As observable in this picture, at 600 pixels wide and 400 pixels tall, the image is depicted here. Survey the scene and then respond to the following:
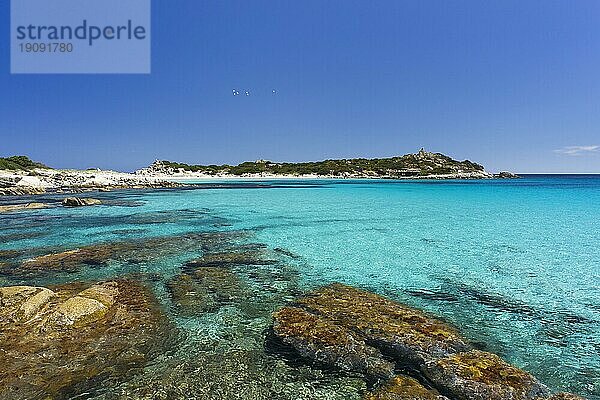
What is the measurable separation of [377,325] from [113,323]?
19.7ft

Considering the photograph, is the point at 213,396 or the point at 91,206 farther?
the point at 91,206

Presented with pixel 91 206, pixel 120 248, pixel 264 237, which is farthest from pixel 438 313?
pixel 91 206

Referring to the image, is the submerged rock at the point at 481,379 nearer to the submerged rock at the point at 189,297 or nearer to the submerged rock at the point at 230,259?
the submerged rock at the point at 189,297

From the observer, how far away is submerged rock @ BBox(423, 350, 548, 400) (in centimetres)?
560

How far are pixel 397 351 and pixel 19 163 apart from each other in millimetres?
103388

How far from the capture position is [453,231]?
22.9 meters

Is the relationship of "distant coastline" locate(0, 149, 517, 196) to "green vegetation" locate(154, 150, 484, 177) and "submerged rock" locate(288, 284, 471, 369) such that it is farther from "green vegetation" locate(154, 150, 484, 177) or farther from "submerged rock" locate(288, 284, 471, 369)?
"submerged rock" locate(288, 284, 471, 369)

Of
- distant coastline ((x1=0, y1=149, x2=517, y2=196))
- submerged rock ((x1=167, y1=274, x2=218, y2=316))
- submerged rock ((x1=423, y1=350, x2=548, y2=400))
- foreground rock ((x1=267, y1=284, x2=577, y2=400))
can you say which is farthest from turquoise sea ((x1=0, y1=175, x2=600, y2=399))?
distant coastline ((x1=0, y1=149, x2=517, y2=196))

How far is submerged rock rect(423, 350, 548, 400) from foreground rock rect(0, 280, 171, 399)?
17.6 ft

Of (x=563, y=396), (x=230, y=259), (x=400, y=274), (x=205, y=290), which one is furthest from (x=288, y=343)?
(x=230, y=259)

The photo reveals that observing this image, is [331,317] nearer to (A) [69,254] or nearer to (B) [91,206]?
(A) [69,254]

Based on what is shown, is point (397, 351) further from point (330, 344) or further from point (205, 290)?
point (205, 290)

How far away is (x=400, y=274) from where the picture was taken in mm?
13188

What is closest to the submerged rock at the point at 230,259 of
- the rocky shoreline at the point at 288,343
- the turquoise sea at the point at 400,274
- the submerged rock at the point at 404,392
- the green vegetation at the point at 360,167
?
the turquoise sea at the point at 400,274
